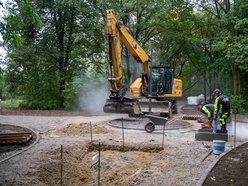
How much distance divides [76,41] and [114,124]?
11814mm

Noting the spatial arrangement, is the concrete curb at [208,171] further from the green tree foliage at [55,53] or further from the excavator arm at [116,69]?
the green tree foliage at [55,53]

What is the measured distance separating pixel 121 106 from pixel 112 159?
21.8ft

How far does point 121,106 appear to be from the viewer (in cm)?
1636

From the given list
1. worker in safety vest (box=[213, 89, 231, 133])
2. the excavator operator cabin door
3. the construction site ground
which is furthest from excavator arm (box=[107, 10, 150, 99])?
worker in safety vest (box=[213, 89, 231, 133])

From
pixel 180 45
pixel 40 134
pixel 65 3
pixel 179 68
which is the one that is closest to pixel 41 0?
pixel 65 3

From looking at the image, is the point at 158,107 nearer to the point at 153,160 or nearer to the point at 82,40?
the point at 153,160

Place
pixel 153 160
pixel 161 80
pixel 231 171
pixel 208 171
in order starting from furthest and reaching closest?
1. pixel 161 80
2. pixel 153 160
3. pixel 231 171
4. pixel 208 171

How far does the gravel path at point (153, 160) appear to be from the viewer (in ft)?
24.1

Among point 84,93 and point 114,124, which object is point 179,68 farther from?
point 114,124

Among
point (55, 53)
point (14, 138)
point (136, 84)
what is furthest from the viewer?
point (55, 53)

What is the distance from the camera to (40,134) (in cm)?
1338

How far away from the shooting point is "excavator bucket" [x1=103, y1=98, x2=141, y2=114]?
53.4ft

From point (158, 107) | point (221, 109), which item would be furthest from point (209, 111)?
point (158, 107)

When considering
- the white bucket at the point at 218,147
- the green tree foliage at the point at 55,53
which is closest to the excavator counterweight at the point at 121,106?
the white bucket at the point at 218,147
